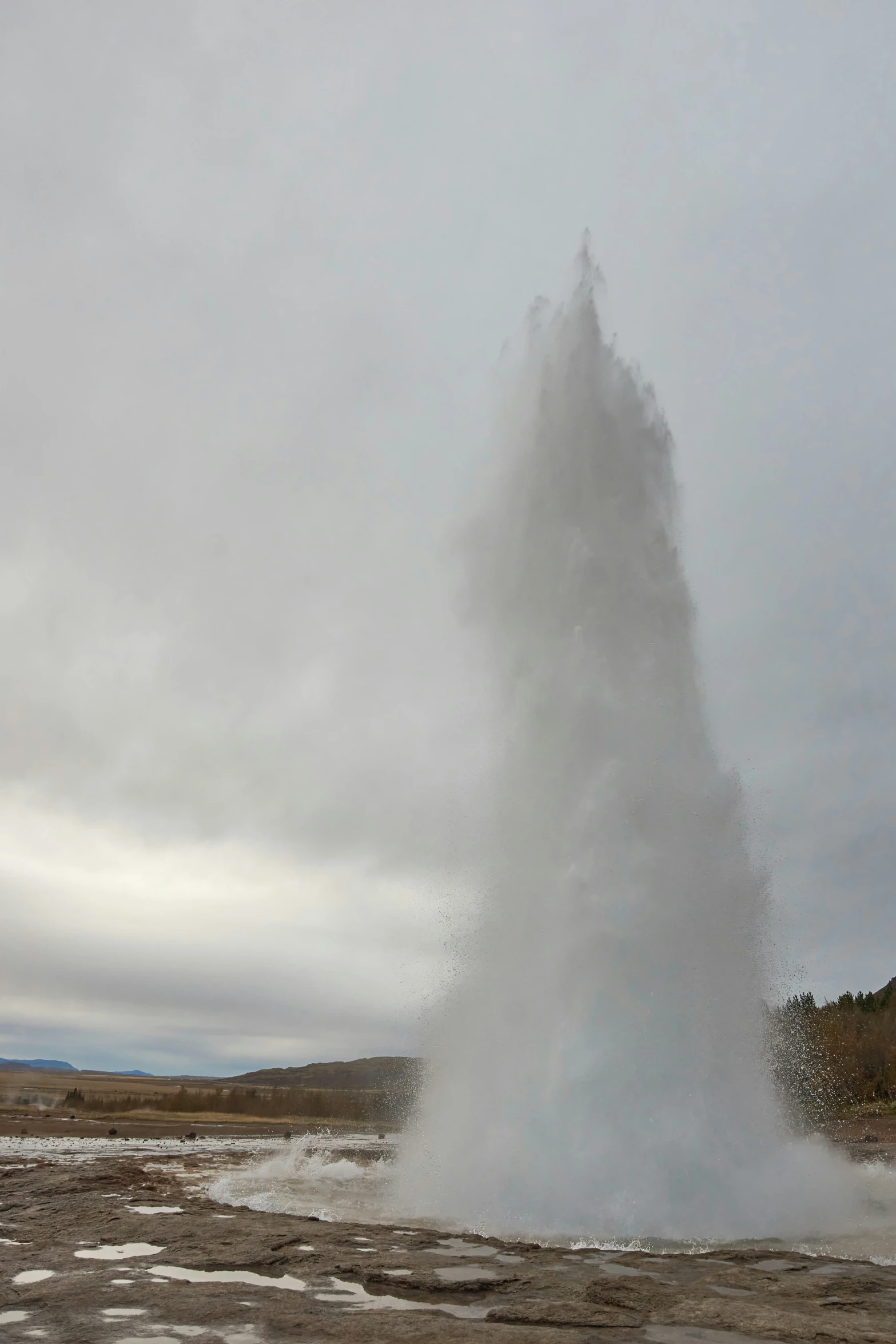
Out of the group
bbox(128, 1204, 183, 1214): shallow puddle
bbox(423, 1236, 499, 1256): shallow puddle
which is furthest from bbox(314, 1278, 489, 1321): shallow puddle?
bbox(128, 1204, 183, 1214): shallow puddle

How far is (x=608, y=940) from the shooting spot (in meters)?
15.9

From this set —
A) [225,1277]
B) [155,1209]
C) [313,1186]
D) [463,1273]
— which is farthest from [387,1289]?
[313,1186]

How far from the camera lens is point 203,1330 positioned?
282 inches

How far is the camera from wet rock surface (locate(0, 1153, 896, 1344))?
7191 mm

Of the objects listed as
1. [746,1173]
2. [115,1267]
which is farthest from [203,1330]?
[746,1173]

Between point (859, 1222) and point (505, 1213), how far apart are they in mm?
5839

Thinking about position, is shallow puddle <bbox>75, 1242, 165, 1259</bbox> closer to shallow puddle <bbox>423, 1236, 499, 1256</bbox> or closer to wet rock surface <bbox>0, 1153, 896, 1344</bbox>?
wet rock surface <bbox>0, 1153, 896, 1344</bbox>

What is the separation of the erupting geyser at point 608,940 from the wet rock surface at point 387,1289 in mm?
2204

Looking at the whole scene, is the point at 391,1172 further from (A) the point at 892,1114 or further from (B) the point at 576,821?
(A) the point at 892,1114

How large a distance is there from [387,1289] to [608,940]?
800cm

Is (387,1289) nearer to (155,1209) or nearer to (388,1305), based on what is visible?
(388,1305)

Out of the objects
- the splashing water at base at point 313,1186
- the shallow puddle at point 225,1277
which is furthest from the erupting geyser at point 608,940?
the shallow puddle at point 225,1277

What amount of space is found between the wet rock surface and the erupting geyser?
2204mm

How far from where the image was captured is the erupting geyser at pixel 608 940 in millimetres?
13812
